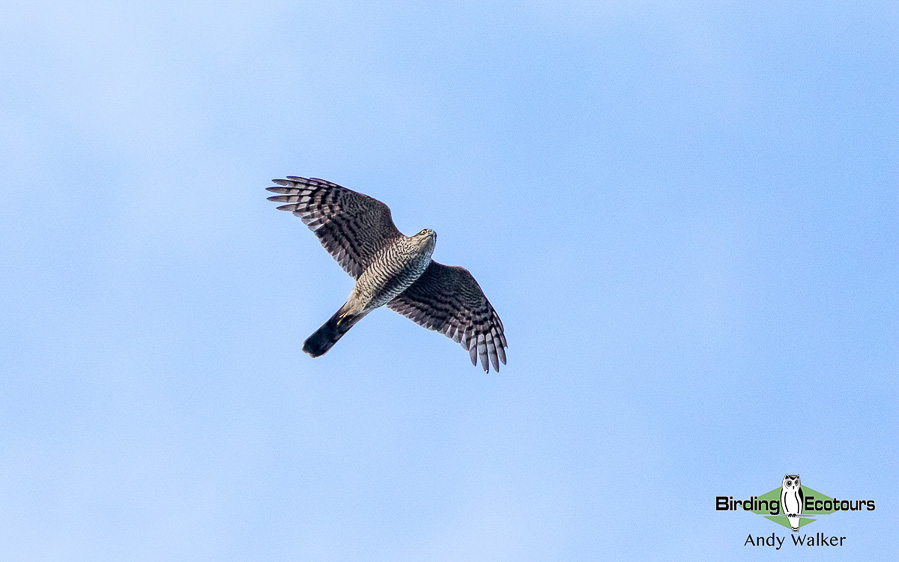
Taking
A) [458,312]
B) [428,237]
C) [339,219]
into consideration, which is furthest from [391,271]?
[458,312]

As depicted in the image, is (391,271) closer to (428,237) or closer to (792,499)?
(428,237)

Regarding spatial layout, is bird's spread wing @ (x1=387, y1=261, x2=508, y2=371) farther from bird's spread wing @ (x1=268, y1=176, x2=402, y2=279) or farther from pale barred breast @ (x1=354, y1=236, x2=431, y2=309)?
bird's spread wing @ (x1=268, y1=176, x2=402, y2=279)

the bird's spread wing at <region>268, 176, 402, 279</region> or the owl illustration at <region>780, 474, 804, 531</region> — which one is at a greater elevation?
the bird's spread wing at <region>268, 176, 402, 279</region>

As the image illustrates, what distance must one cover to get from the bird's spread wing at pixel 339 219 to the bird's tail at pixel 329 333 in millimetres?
785

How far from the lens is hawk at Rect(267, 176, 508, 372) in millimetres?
14039

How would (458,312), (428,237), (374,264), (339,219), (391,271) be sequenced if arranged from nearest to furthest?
(428,237) < (391,271) < (374,264) < (339,219) < (458,312)

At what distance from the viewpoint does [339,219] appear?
14477mm

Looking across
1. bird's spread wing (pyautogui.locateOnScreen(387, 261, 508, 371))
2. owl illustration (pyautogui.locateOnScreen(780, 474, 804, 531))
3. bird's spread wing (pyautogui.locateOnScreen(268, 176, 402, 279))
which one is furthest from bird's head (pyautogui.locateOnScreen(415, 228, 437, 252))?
owl illustration (pyautogui.locateOnScreen(780, 474, 804, 531))

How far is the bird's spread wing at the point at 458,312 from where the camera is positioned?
15078 millimetres

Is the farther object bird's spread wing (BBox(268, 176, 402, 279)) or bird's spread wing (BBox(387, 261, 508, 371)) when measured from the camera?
bird's spread wing (BBox(387, 261, 508, 371))

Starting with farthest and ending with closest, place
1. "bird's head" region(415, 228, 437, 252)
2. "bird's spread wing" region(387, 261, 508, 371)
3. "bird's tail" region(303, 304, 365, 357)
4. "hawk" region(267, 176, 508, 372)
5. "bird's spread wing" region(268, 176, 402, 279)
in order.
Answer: "bird's spread wing" region(387, 261, 508, 371)
"bird's tail" region(303, 304, 365, 357)
"bird's spread wing" region(268, 176, 402, 279)
"hawk" region(267, 176, 508, 372)
"bird's head" region(415, 228, 437, 252)

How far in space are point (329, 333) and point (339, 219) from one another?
7.08ft

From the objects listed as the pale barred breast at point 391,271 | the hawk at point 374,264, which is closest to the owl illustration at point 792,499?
the hawk at point 374,264

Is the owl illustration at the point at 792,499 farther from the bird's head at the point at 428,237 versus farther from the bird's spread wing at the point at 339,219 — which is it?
the bird's spread wing at the point at 339,219
